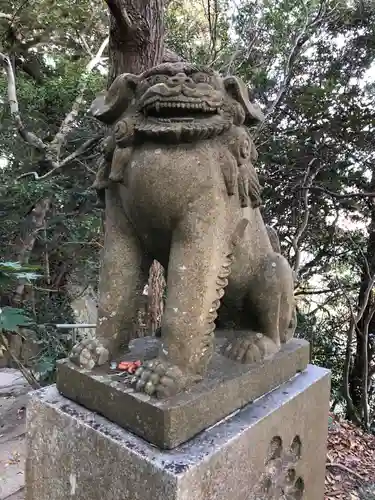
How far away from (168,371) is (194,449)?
194 millimetres

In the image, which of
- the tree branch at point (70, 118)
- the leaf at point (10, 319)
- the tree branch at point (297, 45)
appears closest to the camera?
the leaf at point (10, 319)

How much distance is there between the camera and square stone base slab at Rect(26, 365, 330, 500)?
975 mm

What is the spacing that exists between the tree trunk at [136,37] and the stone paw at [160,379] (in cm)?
193

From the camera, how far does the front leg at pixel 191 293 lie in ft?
3.64

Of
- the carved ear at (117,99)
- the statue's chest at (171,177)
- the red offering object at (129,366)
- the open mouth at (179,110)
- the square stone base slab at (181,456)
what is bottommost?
the square stone base slab at (181,456)

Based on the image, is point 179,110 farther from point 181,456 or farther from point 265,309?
point 181,456

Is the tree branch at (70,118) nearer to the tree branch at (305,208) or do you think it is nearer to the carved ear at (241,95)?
the tree branch at (305,208)

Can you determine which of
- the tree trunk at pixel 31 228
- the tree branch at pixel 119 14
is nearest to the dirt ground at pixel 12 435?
→ the tree trunk at pixel 31 228

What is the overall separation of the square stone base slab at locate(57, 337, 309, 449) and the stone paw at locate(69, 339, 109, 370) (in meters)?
0.02

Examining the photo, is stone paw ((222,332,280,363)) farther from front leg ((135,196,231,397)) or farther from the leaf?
the leaf

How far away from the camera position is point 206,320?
1151 millimetres

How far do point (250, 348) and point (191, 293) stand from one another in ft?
1.12

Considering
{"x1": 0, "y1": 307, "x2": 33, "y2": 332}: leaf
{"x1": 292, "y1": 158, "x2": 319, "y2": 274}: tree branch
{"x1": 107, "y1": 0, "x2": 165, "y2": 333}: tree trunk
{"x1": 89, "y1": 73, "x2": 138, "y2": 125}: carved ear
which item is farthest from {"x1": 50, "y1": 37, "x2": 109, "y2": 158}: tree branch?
{"x1": 89, "y1": 73, "x2": 138, "y2": 125}: carved ear

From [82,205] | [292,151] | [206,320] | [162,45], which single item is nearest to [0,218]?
[82,205]
